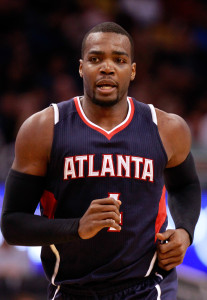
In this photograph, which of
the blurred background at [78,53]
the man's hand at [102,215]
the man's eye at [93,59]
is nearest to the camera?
the man's hand at [102,215]

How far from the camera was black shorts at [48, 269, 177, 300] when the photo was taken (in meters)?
3.28

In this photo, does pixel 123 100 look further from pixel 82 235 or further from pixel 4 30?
pixel 4 30

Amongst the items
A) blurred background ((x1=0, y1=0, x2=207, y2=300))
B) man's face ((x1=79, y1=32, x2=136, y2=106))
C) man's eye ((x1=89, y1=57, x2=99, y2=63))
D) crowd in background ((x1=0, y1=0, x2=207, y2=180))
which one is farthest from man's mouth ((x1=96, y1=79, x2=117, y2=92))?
crowd in background ((x1=0, y1=0, x2=207, y2=180))

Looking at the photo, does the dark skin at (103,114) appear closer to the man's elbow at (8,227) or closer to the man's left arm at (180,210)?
the man's left arm at (180,210)

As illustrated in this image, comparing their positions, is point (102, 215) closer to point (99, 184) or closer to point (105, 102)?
point (99, 184)

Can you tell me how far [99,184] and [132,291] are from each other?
23.1 inches

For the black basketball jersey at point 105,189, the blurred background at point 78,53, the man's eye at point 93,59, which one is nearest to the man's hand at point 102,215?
the black basketball jersey at point 105,189

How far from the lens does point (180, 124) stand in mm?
3477

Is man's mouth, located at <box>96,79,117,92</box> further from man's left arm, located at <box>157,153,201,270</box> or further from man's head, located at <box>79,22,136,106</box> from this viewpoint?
man's left arm, located at <box>157,153,201,270</box>

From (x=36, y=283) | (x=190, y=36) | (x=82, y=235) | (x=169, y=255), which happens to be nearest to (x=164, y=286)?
(x=169, y=255)

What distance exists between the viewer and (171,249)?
330 cm

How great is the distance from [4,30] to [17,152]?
5254 millimetres

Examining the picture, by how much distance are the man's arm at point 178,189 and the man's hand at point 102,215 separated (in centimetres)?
42

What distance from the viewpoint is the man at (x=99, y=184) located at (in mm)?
3227
